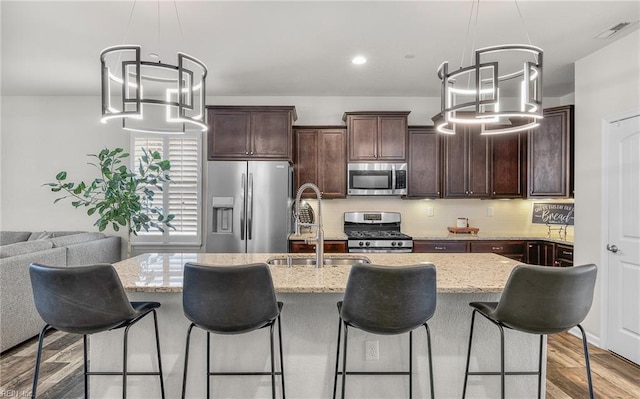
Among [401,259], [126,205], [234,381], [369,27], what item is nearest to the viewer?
[234,381]

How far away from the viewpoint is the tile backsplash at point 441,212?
491cm

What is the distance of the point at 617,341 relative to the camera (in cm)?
310

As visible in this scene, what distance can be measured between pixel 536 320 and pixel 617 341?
7.39ft

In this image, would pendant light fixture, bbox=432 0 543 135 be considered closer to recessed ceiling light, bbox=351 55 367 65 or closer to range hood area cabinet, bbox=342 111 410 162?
recessed ceiling light, bbox=351 55 367 65

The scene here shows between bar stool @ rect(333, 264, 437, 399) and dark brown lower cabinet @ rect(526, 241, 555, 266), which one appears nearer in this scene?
bar stool @ rect(333, 264, 437, 399)

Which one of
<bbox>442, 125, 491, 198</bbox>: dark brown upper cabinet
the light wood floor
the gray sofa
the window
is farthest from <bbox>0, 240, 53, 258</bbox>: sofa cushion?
<bbox>442, 125, 491, 198</bbox>: dark brown upper cabinet

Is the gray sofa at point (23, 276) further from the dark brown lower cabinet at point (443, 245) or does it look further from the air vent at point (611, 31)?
the air vent at point (611, 31)

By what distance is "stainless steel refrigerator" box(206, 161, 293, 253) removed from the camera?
13.6 ft

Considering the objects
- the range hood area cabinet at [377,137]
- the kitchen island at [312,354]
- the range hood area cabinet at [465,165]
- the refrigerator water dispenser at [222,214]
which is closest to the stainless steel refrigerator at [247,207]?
the refrigerator water dispenser at [222,214]

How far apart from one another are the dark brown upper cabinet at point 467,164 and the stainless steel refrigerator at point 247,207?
213 cm

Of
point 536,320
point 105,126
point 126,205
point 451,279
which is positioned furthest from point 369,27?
point 105,126

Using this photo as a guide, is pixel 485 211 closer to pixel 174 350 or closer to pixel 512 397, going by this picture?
pixel 512 397

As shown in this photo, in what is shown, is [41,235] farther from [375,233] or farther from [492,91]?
[492,91]

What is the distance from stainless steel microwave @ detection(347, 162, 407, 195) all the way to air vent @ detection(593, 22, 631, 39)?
7.31ft
